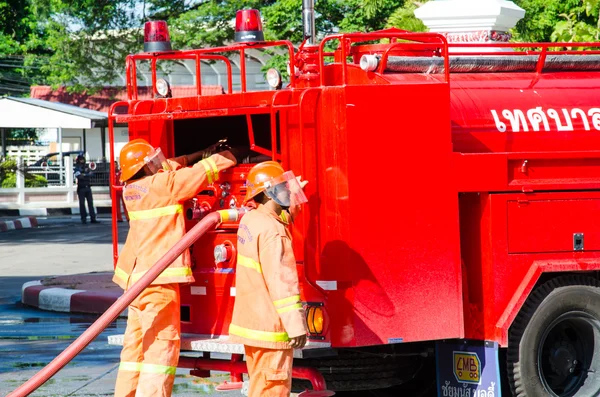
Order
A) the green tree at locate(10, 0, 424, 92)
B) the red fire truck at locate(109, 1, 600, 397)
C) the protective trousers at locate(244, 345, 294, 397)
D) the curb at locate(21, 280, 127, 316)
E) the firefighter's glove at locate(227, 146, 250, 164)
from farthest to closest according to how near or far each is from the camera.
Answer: the green tree at locate(10, 0, 424, 92) < the curb at locate(21, 280, 127, 316) < the firefighter's glove at locate(227, 146, 250, 164) < the red fire truck at locate(109, 1, 600, 397) < the protective trousers at locate(244, 345, 294, 397)

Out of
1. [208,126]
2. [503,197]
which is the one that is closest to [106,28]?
[208,126]

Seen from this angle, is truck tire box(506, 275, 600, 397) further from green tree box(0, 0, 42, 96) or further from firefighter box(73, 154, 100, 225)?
green tree box(0, 0, 42, 96)

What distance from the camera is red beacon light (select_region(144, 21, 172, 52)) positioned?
25.2 feet

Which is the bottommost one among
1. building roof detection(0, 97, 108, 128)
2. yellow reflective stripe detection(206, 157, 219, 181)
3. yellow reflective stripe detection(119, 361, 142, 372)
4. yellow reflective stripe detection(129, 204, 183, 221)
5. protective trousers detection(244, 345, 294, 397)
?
yellow reflective stripe detection(119, 361, 142, 372)

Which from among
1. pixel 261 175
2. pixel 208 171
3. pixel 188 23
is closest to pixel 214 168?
pixel 208 171

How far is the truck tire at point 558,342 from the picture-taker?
6801 millimetres

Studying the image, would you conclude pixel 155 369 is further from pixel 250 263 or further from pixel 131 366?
pixel 250 263

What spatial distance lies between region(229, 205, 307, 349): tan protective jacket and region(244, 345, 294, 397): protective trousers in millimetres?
61

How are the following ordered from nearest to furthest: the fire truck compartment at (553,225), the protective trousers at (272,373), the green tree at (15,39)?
the protective trousers at (272,373), the fire truck compartment at (553,225), the green tree at (15,39)

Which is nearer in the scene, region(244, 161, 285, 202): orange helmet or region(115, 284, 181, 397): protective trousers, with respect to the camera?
region(244, 161, 285, 202): orange helmet

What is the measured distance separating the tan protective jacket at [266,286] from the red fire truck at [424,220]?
1.52ft

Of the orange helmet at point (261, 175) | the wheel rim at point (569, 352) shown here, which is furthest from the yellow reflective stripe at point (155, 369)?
the wheel rim at point (569, 352)

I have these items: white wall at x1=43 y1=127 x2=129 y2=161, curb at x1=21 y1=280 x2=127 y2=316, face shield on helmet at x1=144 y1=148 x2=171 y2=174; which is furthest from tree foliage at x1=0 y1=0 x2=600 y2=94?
face shield on helmet at x1=144 y1=148 x2=171 y2=174

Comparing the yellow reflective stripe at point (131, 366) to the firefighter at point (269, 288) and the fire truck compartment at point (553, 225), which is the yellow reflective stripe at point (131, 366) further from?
the fire truck compartment at point (553, 225)
